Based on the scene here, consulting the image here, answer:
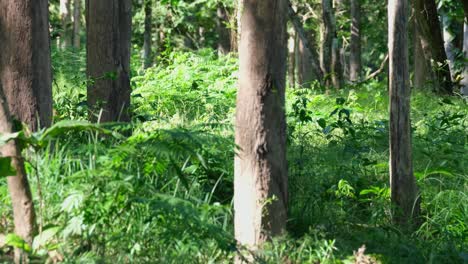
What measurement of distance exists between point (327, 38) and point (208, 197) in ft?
36.3

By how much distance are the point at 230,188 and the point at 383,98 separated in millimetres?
7372

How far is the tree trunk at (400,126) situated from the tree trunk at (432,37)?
8976mm

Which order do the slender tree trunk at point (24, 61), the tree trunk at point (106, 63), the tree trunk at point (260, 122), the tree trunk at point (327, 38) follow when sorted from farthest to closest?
the tree trunk at point (327, 38) → the tree trunk at point (106, 63) → the slender tree trunk at point (24, 61) → the tree trunk at point (260, 122)

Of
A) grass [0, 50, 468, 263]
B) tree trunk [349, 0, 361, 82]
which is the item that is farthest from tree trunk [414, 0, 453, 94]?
tree trunk [349, 0, 361, 82]

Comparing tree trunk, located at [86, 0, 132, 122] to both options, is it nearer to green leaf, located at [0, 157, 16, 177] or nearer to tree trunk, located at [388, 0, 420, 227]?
tree trunk, located at [388, 0, 420, 227]

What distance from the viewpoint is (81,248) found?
512 centimetres

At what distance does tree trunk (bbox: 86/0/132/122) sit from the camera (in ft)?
29.3

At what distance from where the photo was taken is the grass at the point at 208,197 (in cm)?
501

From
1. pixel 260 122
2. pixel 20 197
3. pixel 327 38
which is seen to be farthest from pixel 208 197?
pixel 327 38

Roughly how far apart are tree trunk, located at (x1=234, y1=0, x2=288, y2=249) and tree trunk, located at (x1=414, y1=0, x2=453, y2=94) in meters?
10.8

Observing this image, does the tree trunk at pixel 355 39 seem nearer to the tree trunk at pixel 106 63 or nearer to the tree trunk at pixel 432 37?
the tree trunk at pixel 432 37

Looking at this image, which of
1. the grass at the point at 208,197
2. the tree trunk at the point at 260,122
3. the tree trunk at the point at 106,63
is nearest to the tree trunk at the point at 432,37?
the grass at the point at 208,197

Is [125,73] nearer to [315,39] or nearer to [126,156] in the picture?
[126,156]

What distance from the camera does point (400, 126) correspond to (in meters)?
7.08
